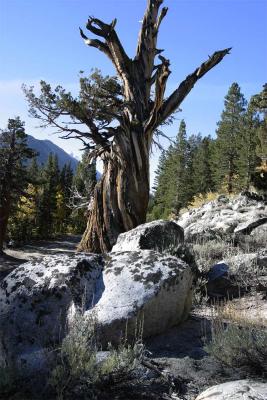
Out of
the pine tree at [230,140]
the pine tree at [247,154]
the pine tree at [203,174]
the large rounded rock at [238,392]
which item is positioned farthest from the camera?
the pine tree at [203,174]

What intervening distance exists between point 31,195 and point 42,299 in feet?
99.3

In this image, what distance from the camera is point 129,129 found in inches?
438

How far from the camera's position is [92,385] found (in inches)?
148

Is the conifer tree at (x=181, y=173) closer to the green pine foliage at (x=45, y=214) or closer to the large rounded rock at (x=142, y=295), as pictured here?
the green pine foliage at (x=45, y=214)

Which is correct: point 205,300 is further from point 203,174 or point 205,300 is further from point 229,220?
point 203,174

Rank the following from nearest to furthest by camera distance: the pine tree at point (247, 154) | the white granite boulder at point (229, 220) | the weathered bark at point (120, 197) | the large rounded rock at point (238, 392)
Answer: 1. the large rounded rock at point (238, 392)
2. the white granite boulder at point (229, 220)
3. the weathered bark at point (120, 197)
4. the pine tree at point (247, 154)

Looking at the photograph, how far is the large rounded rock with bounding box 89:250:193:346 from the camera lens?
4.66m

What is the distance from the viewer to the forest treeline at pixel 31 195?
15184mm

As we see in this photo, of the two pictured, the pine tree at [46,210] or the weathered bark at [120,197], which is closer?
the weathered bark at [120,197]

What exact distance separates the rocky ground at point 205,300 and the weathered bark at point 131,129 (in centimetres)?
173

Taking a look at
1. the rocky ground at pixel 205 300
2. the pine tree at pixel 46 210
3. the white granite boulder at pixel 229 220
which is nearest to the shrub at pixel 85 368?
the rocky ground at pixel 205 300

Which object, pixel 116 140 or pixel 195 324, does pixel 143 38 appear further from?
pixel 195 324

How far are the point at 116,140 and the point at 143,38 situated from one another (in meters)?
2.89

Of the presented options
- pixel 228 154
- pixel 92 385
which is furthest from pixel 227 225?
pixel 228 154
